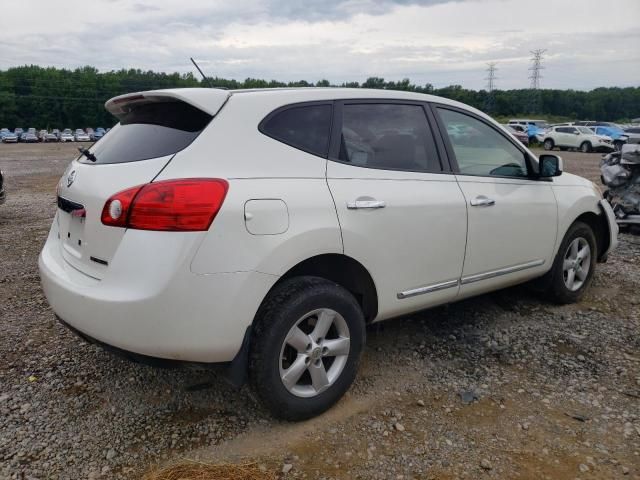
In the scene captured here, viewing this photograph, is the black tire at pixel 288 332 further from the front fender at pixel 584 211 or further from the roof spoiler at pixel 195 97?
the front fender at pixel 584 211

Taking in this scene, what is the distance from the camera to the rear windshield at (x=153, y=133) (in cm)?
263

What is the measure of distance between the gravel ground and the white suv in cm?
32

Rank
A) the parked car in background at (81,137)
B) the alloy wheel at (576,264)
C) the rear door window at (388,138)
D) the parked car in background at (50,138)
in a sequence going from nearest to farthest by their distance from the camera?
the rear door window at (388,138) < the alloy wheel at (576,264) < the parked car in background at (50,138) < the parked car in background at (81,137)

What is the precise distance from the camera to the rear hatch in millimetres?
2539

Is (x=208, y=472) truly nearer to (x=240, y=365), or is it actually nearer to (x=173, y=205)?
(x=240, y=365)

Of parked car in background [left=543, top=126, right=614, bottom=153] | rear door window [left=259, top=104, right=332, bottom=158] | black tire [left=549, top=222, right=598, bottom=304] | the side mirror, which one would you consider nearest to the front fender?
black tire [left=549, top=222, right=598, bottom=304]

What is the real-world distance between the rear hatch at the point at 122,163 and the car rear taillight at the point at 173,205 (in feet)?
0.24

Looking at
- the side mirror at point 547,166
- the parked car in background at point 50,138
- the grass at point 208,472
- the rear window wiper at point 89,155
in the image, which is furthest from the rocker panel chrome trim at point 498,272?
the parked car in background at point 50,138

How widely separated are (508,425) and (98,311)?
217cm

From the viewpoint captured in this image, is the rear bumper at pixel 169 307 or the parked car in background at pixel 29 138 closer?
the rear bumper at pixel 169 307

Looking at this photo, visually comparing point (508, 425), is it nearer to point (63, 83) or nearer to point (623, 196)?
point (623, 196)

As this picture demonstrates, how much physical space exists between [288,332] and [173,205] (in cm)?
84

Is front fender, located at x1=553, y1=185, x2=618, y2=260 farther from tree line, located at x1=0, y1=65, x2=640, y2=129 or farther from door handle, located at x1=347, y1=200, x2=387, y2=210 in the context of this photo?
tree line, located at x1=0, y1=65, x2=640, y2=129

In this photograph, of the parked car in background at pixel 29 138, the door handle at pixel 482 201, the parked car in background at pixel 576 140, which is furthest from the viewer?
the parked car in background at pixel 29 138
